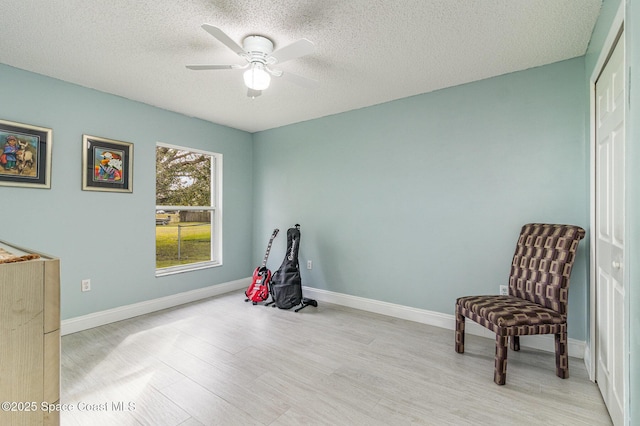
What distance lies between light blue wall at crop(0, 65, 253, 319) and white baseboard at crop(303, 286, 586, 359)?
1.75 metres

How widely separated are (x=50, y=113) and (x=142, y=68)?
3.38 feet

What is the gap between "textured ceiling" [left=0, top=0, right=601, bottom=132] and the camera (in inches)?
71.5

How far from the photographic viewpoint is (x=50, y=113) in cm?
274

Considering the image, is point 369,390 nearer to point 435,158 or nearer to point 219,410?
point 219,410

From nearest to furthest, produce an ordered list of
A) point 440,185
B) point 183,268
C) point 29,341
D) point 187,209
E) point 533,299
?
1. point 29,341
2. point 533,299
3. point 440,185
4. point 183,268
5. point 187,209

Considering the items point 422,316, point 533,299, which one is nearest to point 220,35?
point 533,299

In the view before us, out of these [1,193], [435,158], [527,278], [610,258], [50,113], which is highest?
[50,113]

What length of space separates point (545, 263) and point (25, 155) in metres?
4.41

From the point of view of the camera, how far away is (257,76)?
2.14 meters

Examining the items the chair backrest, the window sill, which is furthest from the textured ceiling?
the window sill

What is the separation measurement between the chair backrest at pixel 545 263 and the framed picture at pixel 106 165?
3959mm

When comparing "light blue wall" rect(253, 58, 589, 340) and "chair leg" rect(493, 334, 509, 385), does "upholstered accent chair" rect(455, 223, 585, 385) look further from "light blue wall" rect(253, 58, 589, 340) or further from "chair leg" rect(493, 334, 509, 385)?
"light blue wall" rect(253, 58, 589, 340)

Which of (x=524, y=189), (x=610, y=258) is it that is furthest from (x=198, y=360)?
(x=524, y=189)

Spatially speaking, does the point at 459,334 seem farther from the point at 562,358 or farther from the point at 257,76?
the point at 257,76
